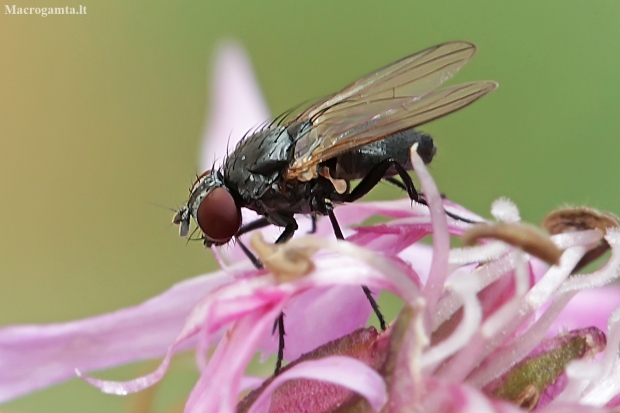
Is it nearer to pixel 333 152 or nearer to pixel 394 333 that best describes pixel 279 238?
pixel 333 152

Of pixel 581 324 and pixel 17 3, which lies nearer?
pixel 581 324

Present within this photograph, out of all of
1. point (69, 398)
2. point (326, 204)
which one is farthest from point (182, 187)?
point (326, 204)

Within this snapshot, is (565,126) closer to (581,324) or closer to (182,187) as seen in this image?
(182,187)

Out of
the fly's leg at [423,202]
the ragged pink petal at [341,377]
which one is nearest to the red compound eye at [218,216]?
the fly's leg at [423,202]

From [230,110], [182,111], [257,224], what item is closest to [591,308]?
[257,224]

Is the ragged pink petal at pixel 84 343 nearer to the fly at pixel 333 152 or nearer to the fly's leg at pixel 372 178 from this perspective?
the fly at pixel 333 152

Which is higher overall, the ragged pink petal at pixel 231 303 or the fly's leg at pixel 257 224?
the ragged pink petal at pixel 231 303
